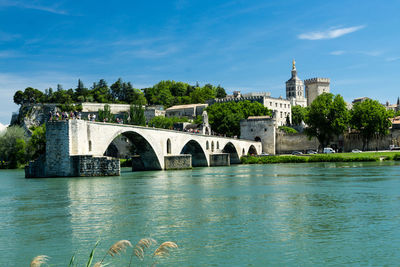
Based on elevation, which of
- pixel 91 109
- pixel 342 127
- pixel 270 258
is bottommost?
pixel 270 258

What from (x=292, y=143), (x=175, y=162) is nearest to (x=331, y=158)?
(x=175, y=162)

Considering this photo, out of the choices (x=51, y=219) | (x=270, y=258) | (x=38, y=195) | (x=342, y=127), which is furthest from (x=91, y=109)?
(x=270, y=258)

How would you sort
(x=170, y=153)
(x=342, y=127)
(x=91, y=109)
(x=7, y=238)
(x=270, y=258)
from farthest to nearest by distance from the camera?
(x=91, y=109), (x=342, y=127), (x=170, y=153), (x=7, y=238), (x=270, y=258)

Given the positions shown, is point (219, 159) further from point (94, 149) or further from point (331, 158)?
point (94, 149)

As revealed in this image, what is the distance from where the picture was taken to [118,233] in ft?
41.5

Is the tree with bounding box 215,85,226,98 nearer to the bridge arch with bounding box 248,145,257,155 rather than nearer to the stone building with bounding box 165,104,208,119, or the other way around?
the stone building with bounding box 165,104,208,119

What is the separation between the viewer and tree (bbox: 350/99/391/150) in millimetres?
71500

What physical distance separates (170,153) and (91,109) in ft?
194

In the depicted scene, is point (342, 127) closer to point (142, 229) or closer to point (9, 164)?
point (9, 164)

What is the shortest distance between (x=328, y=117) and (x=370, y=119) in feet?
20.3

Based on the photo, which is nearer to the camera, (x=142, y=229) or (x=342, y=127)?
(x=142, y=229)

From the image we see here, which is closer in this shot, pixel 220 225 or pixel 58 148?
pixel 220 225

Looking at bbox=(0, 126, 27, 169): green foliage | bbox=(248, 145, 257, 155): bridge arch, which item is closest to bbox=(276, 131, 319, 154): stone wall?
bbox=(248, 145, 257, 155): bridge arch

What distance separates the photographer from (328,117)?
7338cm
